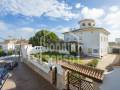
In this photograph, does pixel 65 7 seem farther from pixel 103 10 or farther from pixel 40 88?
pixel 40 88

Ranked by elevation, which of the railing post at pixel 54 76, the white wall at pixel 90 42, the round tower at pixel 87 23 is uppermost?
the round tower at pixel 87 23

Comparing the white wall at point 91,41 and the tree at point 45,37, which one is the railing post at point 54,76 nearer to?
the white wall at point 91,41

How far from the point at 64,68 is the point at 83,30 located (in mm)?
25753

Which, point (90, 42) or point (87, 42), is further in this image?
point (87, 42)

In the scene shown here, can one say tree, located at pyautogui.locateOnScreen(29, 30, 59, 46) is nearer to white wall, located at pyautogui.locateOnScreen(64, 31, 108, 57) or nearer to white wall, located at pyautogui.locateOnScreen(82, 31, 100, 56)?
white wall, located at pyautogui.locateOnScreen(64, 31, 108, 57)

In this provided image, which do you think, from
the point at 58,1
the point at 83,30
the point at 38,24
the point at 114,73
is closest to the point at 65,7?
the point at 58,1

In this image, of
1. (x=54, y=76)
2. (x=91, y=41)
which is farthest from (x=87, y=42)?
(x=54, y=76)

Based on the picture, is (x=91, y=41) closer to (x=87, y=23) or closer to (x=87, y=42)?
(x=87, y=42)

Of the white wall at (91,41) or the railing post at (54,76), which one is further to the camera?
the white wall at (91,41)

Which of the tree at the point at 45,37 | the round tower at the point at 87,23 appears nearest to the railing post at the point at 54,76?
the round tower at the point at 87,23

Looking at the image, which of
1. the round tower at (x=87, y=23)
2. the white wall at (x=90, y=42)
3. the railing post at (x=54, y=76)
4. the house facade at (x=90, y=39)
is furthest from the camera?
the round tower at (x=87, y=23)

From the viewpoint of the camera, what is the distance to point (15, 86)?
12570 mm

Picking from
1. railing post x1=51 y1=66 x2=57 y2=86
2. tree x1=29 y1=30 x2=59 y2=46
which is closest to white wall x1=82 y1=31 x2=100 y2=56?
tree x1=29 y1=30 x2=59 y2=46

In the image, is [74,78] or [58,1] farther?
[58,1]
